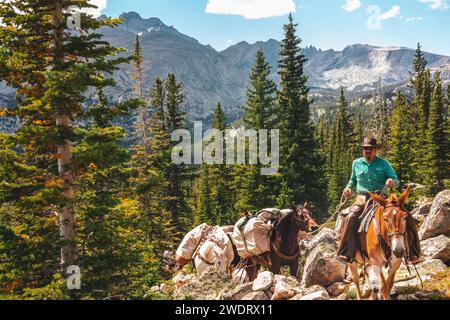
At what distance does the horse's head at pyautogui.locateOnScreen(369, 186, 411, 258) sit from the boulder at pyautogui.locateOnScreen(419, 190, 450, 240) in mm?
8813

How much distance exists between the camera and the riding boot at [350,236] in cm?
948

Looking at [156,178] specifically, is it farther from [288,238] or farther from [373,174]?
[288,238]

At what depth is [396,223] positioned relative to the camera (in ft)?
25.6

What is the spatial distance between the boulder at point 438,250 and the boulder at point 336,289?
3.01 m

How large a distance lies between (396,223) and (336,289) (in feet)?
19.5

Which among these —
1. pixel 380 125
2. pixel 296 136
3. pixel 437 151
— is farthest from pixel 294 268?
pixel 380 125

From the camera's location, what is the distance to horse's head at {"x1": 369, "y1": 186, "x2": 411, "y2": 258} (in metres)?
7.67

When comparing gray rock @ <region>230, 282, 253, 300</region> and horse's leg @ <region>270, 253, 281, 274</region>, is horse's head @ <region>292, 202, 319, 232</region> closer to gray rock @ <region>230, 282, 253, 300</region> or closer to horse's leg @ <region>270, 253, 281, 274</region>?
horse's leg @ <region>270, 253, 281, 274</region>

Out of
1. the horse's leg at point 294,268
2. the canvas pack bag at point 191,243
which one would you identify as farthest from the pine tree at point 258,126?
the horse's leg at point 294,268

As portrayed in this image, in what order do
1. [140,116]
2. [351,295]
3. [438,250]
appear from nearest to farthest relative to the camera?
[351,295], [438,250], [140,116]

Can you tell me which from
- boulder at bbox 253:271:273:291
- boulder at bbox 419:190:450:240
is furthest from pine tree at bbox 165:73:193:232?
boulder at bbox 419:190:450:240

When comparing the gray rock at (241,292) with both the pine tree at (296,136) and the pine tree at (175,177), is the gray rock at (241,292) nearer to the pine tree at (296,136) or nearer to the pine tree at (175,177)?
the pine tree at (296,136)
